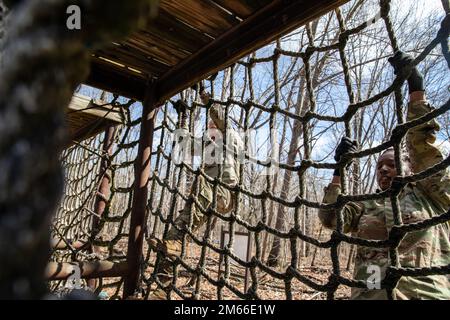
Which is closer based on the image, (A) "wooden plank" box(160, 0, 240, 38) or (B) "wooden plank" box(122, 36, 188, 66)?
(A) "wooden plank" box(160, 0, 240, 38)

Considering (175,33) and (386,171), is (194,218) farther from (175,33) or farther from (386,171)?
(175,33)

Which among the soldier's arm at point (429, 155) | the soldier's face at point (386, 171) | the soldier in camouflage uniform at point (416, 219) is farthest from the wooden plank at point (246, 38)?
the soldier's face at point (386, 171)

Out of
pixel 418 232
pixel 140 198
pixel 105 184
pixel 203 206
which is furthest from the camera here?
pixel 203 206

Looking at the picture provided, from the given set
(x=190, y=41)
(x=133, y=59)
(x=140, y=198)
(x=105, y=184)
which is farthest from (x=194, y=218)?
(x=190, y=41)

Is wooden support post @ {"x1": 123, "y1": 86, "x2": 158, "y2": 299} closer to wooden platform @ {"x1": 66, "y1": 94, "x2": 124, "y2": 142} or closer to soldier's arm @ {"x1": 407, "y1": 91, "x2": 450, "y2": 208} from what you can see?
wooden platform @ {"x1": 66, "y1": 94, "x2": 124, "y2": 142}

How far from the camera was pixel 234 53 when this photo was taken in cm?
134

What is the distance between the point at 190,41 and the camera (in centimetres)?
143

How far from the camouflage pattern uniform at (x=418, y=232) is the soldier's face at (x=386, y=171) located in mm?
128

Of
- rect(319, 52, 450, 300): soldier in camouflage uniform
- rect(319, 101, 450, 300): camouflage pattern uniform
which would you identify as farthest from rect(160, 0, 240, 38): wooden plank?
rect(319, 101, 450, 300): camouflage pattern uniform

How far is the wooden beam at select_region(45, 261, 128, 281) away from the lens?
1.23 m

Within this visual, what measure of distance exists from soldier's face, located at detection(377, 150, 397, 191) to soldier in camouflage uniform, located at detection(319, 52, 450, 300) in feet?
0.39

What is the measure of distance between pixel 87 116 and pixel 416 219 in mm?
2594

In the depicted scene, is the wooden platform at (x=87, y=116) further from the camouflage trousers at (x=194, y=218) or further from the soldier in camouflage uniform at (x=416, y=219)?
the soldier in camouflage uniform at (x=416, y=219)
